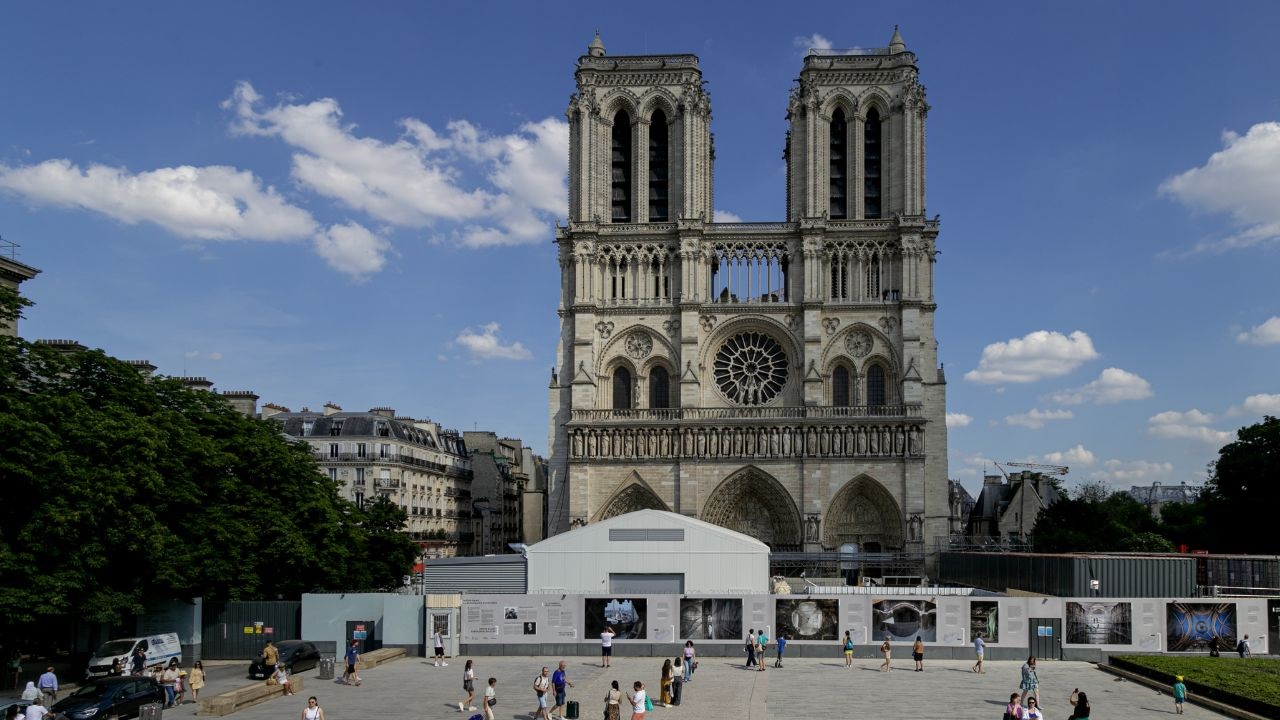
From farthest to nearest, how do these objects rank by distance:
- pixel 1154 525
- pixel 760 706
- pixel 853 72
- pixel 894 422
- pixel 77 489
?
pixel 1154 525 < pixel 853 72 < pixel 894 422 < pixel 77 489 < pixel 760 706

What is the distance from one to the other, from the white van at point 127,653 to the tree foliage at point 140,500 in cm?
81

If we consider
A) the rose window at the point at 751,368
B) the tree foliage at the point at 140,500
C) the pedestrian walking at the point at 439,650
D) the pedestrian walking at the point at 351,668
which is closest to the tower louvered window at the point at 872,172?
the rose window at the point at 751,368

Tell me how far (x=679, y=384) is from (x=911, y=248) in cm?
1419

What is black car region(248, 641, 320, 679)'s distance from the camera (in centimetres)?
3045

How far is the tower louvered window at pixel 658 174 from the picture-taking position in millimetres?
66125

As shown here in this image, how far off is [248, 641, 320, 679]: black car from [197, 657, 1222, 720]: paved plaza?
1.57 ft

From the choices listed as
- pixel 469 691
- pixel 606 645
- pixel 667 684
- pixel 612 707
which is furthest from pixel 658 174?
pixel 612 707

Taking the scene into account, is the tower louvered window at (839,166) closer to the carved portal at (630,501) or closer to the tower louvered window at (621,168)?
the tower louvered window at (621,168)

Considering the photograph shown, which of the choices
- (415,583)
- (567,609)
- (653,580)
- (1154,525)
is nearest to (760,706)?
(567,609)

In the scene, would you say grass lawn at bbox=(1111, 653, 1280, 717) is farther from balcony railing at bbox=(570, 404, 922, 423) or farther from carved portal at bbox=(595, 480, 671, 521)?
carved portal at bbox=(595, 480, 671, 521)

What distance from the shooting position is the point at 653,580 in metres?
38.1

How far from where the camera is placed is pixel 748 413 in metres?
62.2

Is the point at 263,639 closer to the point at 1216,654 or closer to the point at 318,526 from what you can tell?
the point at 318,526

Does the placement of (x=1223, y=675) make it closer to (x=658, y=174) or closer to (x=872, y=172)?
(x=872, y=172)
